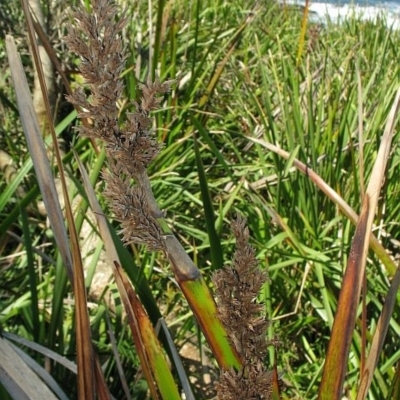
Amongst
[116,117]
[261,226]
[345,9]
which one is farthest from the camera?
[345,9]

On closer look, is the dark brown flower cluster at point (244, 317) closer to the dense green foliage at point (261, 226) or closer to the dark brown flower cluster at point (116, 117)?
the dark brown flower cluster at point (116, 117)

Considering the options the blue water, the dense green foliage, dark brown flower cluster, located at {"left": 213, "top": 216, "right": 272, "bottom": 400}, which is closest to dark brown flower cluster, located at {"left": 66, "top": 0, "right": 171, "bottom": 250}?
dark brown flower cluster, located at {"left": 213, "top": 216, "right": 272, "bottom": 400}

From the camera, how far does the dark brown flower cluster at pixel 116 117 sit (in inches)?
13.5

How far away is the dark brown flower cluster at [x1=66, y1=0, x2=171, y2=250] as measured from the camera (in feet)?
1.12

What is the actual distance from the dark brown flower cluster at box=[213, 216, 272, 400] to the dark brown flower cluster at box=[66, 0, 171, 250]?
5 centimetres

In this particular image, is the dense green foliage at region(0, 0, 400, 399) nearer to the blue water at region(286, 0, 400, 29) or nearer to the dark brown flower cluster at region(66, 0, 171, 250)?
the dark brown flower cluster at region(66, 0, 171, 250)

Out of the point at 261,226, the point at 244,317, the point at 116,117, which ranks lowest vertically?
the point at 261,226

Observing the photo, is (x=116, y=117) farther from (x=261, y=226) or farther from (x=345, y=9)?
(x=345, y=9)

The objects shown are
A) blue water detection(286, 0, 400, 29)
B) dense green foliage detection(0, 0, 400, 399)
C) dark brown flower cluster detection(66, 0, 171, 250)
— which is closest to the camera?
dark brown flower cluster detection(66, 0, 171, 250)

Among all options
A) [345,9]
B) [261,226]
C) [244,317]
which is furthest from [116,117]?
[345,9]

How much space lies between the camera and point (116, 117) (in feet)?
1.18

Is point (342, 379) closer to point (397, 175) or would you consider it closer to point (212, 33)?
point (397, 175)

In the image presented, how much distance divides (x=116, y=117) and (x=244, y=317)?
153 mm

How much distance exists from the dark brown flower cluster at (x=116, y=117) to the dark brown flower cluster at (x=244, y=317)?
5 cm
